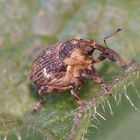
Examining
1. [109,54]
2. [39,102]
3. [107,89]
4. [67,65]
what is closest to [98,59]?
[109,54]

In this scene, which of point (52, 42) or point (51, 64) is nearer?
point (51, 64)

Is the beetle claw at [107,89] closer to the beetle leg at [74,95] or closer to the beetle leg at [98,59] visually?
the beetle leg at [74,95]

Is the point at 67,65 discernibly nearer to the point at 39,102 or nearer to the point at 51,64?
the point at 51,64

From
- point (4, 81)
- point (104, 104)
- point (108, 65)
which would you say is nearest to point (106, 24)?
point (108, 65)

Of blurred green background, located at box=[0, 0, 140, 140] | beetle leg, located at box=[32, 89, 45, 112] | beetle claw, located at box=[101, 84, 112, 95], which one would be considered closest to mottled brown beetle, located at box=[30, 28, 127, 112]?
beetle leg, located at box=[32, 89, 45, 112]

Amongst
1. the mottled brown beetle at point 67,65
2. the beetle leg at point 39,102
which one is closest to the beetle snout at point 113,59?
the mottled brown beetle at point 67,65

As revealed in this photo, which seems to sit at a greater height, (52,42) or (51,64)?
(52,42)

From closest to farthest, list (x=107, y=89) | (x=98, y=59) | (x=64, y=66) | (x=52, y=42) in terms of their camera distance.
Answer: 1. (x=107, y=89)
2. (x=64, y=66)
3. (x=98, y=59)
4. (x=52, y=42)

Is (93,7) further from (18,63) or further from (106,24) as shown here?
(18,63)
